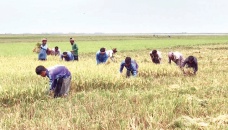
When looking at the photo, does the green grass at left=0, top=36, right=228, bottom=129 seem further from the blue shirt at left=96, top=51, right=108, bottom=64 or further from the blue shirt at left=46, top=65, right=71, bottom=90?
the blue shirt at left=96, top=51, right=108, bottom=64

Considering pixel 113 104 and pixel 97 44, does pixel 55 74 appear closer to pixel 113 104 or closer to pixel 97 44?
pixel 113 104

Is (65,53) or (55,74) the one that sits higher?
(55,74)

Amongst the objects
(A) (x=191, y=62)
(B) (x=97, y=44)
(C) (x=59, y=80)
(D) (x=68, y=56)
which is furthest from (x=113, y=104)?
(B) (x=97, y=44)

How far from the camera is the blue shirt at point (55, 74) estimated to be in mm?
9188

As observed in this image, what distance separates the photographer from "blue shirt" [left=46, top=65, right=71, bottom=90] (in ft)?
30.1

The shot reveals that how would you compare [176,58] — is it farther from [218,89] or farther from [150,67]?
[218,89]

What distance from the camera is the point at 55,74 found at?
9359 mm

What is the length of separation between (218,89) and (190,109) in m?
3.44

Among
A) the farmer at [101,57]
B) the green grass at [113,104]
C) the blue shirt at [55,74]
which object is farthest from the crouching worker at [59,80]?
the farmer at [101,57]

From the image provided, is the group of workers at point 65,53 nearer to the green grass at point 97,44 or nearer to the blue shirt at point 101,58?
the blue shirt at point 101,58

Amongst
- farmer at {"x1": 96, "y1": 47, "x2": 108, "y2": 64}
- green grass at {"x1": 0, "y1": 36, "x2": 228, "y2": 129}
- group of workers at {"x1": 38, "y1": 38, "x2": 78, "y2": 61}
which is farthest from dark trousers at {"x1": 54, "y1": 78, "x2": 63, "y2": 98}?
group of workers at {"x1": 38, "y1": 38, "x2": 78, "y2": 61}

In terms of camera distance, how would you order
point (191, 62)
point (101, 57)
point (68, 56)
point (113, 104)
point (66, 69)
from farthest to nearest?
1. point (68, 56)
2. point (101, 57)
3. point (191, 62)
4. point (66, 69)
5. point (113, 104)

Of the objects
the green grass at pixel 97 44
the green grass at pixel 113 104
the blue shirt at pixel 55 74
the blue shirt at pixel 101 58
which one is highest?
the blue shirt at pixel 55 74

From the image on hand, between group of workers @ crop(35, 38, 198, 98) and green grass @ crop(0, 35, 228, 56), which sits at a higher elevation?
group of workers @ crop(35, 38, 198, 98)
